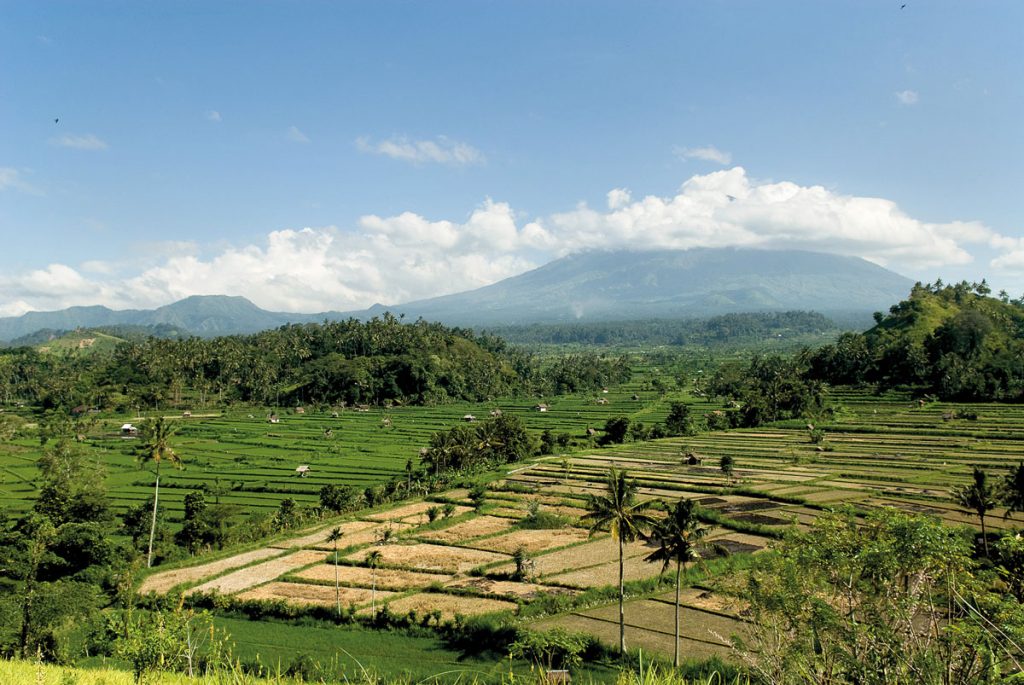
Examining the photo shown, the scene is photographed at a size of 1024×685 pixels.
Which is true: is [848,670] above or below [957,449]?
above

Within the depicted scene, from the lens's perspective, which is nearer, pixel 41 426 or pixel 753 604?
pixel 753 604

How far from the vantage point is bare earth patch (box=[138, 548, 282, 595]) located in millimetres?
31016

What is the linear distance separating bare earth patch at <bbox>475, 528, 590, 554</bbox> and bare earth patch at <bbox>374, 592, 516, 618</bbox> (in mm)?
7221

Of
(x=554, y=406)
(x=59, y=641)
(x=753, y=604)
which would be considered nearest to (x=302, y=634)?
(x=59, y=641)

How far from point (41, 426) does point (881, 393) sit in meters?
114

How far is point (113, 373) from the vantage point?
355 ft

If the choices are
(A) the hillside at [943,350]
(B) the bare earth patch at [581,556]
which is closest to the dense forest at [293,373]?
(A) the hillside at [943,350]

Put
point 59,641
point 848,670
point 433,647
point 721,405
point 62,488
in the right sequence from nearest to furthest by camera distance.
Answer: point 848,670
point 59,641
point 433,647
point 62,488
point 721,405

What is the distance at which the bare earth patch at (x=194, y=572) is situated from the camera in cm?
3102

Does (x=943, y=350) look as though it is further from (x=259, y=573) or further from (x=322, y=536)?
(x=259, y=573)

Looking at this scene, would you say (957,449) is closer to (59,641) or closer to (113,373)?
(59,641)

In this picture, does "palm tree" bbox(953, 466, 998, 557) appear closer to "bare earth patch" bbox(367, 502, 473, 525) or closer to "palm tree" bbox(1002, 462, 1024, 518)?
"palm tree" bbox(1002, 462, 1024, 518)

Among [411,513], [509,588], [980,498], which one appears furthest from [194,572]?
[980,498]

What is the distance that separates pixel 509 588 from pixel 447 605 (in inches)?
126
